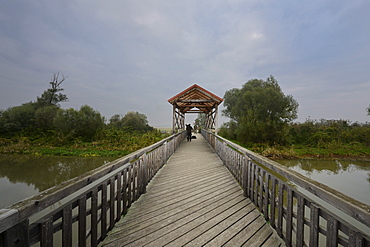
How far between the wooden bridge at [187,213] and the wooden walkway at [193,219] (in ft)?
0.04

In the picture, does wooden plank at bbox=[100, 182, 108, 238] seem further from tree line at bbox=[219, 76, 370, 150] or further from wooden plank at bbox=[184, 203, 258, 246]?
tree line at bbox=[219, 76, 370, 150]

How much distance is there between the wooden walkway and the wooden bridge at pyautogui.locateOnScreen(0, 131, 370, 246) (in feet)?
0.04

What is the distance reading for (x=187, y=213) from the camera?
2.46 metres

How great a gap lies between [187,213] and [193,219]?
0.60 feet

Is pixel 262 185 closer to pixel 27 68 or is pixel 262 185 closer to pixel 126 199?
pixel 126 199

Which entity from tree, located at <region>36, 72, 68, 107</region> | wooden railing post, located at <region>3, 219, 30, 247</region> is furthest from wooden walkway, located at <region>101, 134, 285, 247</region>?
tree, located at <region>36, 72, 68, 107</region>

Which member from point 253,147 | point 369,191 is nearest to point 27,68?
point 253,147

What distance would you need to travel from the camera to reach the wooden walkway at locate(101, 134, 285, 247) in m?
1.88

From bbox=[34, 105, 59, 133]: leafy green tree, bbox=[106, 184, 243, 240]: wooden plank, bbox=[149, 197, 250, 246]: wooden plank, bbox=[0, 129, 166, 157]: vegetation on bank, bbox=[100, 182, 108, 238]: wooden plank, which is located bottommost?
bbox=[0, 129, 166, 157]: vegetation on bank

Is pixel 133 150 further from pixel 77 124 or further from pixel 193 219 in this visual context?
pixel 193 219

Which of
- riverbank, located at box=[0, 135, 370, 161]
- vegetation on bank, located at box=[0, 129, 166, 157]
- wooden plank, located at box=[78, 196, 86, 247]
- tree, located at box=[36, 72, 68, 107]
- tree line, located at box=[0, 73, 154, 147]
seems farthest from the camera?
tree, located at box=[36, 72, 68, 107]

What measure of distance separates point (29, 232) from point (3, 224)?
0.32 metres

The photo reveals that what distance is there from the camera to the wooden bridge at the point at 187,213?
1.09 m

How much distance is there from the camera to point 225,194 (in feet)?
10.4
